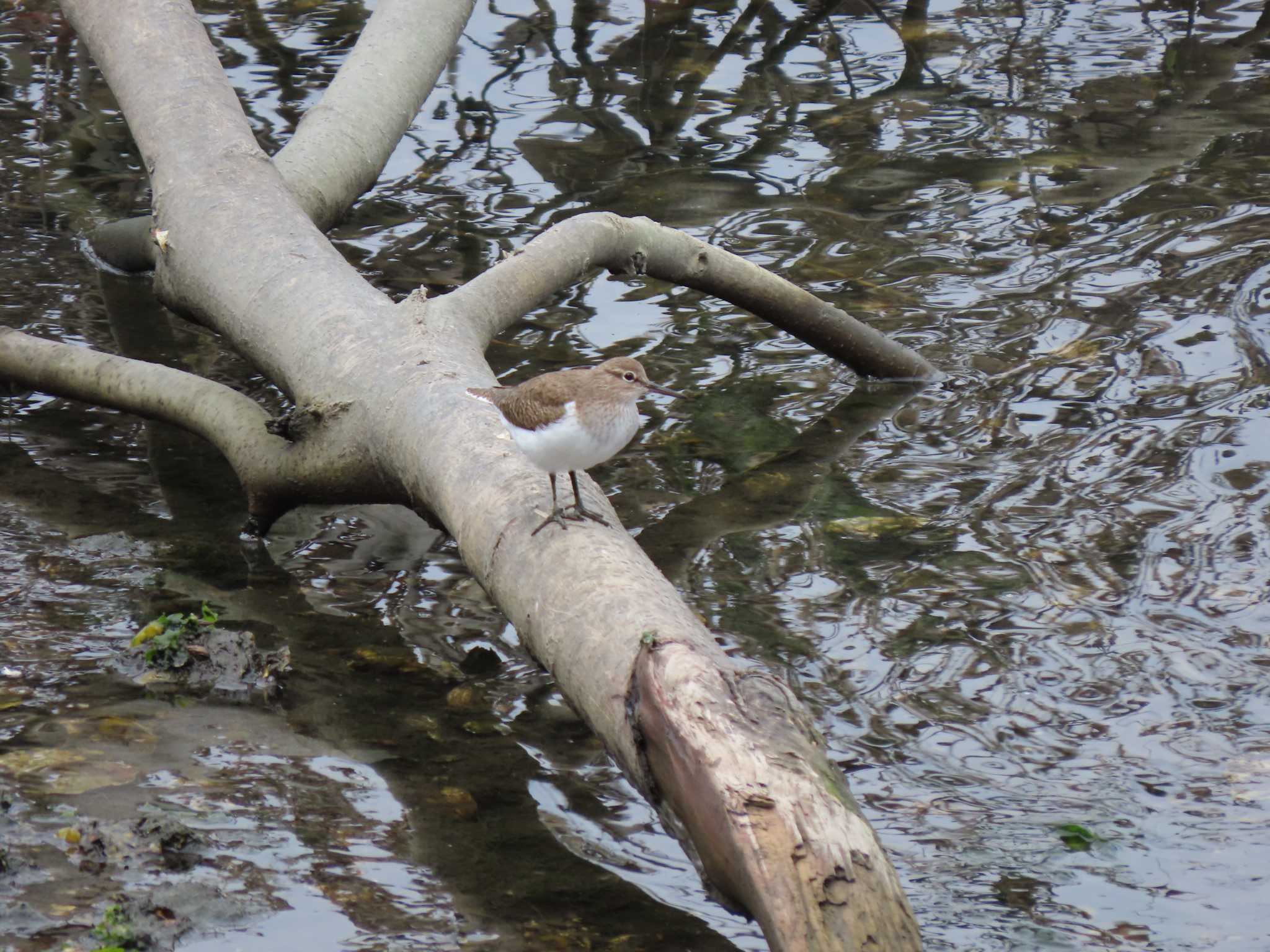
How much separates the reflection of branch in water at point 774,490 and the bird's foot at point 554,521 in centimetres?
151

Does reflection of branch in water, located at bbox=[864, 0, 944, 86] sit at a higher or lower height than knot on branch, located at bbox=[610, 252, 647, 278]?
higher

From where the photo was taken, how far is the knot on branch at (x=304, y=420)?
220 inches

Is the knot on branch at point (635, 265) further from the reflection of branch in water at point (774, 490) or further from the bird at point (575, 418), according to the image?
the bird at point (575, 418)

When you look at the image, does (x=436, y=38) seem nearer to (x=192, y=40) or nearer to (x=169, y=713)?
(x=192, y=40)

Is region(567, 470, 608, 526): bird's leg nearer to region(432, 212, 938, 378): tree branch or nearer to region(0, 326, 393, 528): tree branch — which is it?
region(0, 326, 393, 528): tree branch

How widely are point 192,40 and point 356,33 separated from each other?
492 cm

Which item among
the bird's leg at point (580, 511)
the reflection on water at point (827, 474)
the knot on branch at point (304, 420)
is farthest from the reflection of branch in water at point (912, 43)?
the bird's leg at point (580, 511)

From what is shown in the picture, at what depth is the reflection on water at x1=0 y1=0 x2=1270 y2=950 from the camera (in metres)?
4.21

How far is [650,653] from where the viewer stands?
366 cm

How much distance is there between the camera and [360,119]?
788 cm

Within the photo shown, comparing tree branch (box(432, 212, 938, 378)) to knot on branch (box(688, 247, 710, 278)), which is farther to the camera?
knot on branch (box(688, 247, 710, 278))

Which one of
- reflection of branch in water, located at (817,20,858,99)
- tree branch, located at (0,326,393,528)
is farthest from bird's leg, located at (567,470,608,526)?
reflection of branch in water, located at (817,20,858,99)

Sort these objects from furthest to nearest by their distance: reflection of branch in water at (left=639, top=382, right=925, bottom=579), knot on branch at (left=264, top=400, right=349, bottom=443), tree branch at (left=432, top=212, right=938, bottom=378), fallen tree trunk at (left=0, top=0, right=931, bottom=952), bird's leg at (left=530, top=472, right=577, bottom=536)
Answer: tree branch at (left=432, top=212, right=938, bottom=378), reflection of branch in water at (left=639, top=382, right=925, bottom=579), knot on branch at (left=264, top=400, right=349, bottom=443), bird's leg at (left=530, top=472, right=577, bottom=536), fallen tree trunk at (left=0, top=0, right=931, bottom=952)

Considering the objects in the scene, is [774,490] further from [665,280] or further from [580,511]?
[580,511]
